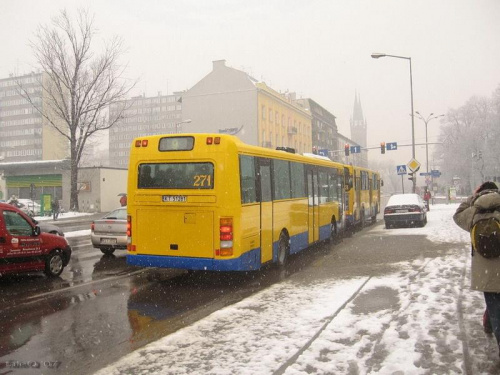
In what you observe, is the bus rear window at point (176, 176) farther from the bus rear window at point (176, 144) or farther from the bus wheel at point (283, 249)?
the bus wheel at point (283, 249)

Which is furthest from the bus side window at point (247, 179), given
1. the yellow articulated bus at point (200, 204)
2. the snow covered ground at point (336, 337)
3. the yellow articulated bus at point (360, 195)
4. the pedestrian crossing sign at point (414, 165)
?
the pedestrian crossing sign at point (414, 165)

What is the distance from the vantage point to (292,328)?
610 cm

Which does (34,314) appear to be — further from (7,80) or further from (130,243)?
(7,80)

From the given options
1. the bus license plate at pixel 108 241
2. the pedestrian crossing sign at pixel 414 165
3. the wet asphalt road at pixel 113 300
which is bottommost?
the wet asphalt road at pixel 113 300

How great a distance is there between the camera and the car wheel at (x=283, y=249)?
11250 mm

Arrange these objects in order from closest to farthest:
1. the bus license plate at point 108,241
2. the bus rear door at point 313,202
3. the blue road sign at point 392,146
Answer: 1. the bus rear door at point 313,202
2. the bus license plate at point 108,241
3. the blue road sign at point 392,146

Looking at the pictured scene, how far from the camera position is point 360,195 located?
23031 mm

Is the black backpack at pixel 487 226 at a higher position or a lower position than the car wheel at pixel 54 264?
higher

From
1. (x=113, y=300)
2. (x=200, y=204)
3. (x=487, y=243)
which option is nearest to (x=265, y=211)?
(x=200, y=204)

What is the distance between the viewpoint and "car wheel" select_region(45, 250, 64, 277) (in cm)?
1045

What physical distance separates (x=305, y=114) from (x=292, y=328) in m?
77.4

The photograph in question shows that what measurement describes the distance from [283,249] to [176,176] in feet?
11.5

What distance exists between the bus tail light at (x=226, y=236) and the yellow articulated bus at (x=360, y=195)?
11.1 metres

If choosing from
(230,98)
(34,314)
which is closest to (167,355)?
(34,314)
